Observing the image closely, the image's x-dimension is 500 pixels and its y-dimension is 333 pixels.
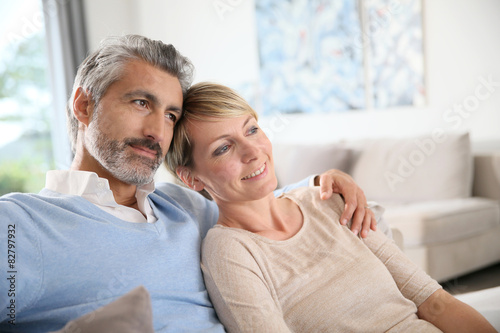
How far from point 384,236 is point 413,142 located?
7.28ft

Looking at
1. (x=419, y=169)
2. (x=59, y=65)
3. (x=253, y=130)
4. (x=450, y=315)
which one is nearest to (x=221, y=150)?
(x=253, y=130)

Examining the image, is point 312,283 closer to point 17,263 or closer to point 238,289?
point 238,289

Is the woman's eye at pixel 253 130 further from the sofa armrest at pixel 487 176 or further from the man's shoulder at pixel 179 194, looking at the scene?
the sofa armrest at pixel 487 176

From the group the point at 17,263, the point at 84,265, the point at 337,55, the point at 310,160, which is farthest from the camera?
the point at 337,55

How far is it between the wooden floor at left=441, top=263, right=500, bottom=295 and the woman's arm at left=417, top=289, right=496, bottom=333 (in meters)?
1.78

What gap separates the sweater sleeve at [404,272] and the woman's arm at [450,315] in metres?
0.02

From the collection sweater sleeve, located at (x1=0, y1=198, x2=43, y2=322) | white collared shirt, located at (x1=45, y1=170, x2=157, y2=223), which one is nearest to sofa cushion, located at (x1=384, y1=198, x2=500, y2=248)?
white collared shirt, located at (x1=45, y1=170, x2=157, y2=223)

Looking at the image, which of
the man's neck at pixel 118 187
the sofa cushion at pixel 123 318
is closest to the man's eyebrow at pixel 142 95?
the man's neck at pixel 118 187

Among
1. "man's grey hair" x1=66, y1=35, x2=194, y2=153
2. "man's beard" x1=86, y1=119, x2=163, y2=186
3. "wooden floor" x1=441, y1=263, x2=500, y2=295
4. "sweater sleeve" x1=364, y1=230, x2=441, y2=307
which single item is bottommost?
"wooden floor" x1=441, y1=263, x2=500, y2=295

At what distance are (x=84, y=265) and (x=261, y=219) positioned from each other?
1.65 feet

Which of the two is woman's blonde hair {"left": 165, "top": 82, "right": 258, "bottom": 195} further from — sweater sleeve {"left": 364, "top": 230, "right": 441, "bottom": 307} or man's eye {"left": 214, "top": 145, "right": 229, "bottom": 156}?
sweater sleeve {"left": 364, "top": 230, "right": 441, "bottom": 307}

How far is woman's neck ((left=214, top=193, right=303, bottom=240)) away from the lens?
4.51ft

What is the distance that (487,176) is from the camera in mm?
3316

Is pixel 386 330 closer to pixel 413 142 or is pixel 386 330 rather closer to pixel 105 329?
pixel 105 329
